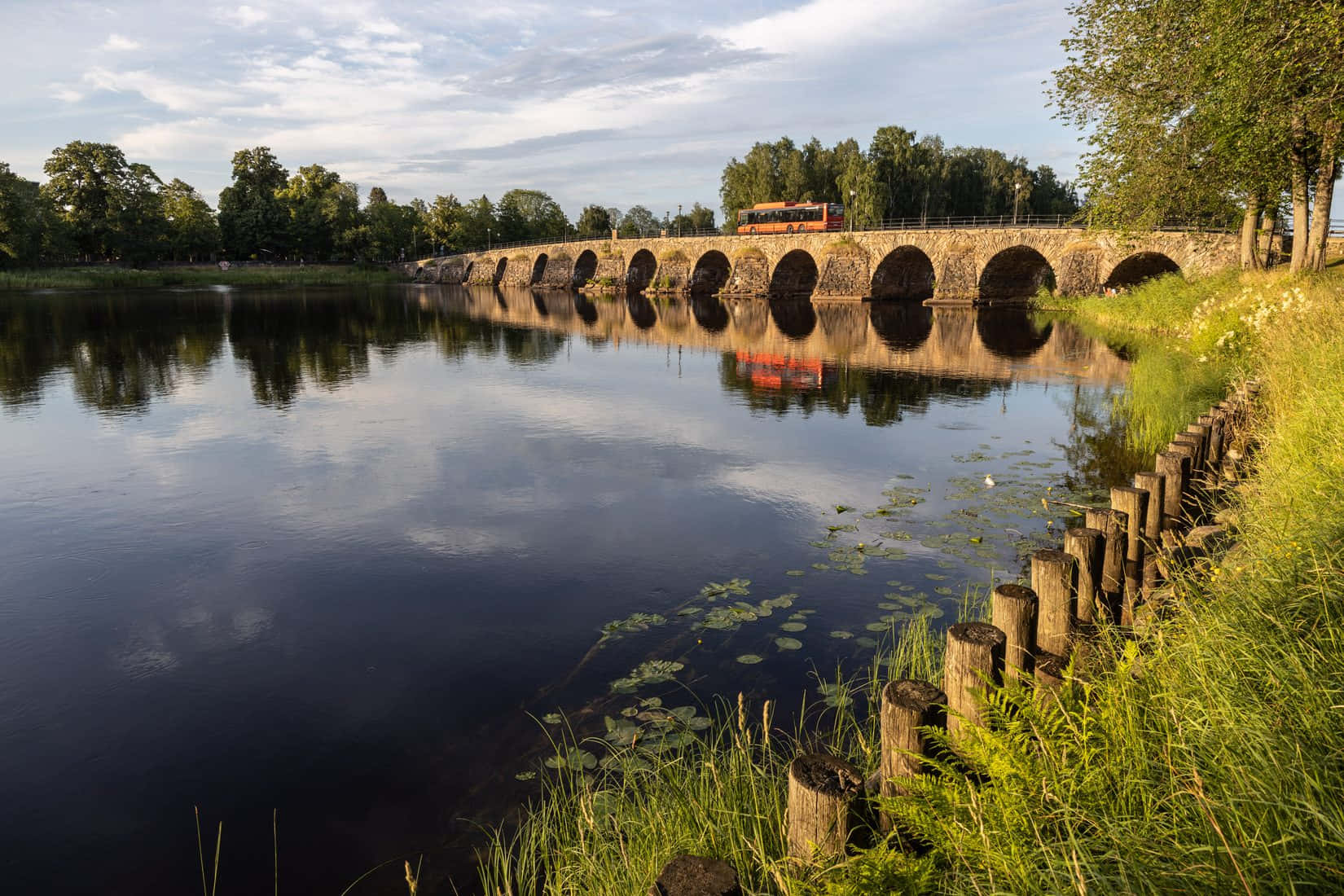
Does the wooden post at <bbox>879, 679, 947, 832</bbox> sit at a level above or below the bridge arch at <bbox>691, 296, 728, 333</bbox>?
below

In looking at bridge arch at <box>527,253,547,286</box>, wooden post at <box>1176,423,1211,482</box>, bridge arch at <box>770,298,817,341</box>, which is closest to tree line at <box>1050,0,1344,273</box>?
wooden post at <box>1176,423,1211,482</box>

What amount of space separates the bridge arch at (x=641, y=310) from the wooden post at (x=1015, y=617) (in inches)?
1359

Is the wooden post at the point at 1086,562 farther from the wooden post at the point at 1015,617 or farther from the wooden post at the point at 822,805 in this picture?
the wooden post at the point at 822,805

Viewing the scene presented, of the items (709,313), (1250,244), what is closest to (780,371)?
(1250,244)

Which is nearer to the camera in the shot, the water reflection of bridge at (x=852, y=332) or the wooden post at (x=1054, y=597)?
the wooden post at (x=1054, y=597)

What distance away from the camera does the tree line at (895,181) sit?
7856cm

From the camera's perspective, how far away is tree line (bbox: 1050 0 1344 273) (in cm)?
1377

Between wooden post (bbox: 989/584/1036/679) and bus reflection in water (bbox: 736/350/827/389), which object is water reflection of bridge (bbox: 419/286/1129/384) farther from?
wooden post (bbox: 989/584/1036/679)

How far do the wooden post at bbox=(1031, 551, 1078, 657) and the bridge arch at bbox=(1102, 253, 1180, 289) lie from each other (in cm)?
4087

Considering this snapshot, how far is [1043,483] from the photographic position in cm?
1084

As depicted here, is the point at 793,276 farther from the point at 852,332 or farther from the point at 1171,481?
the point at 1171,481

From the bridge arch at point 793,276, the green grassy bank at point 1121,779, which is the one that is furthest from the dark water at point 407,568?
the bridge arch at point 793,276

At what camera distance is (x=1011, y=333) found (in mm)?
30984

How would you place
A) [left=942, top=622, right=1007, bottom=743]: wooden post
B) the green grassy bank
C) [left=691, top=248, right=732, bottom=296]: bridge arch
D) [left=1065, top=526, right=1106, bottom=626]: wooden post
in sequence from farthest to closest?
1. [left=691, top=248, right=732, bottom=296]: bridge arch
2. [left=1065, top=526, right=1106, bottom=626]: wooden post
3. [left=942, top=622, right=1007, bottom=743]: wooden post
4. the green grassy bank
